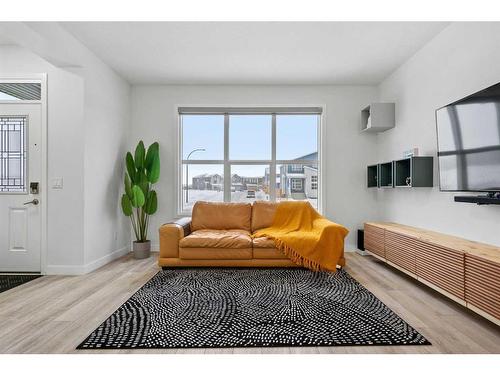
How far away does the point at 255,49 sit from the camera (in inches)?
149

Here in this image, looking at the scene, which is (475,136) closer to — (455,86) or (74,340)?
(455,86)

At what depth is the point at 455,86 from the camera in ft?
10.4

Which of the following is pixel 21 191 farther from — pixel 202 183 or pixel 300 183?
pixel 300 183

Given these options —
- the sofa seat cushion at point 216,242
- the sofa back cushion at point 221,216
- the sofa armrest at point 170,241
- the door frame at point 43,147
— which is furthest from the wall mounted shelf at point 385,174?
the door frame at point 43,147

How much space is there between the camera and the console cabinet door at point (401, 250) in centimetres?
319

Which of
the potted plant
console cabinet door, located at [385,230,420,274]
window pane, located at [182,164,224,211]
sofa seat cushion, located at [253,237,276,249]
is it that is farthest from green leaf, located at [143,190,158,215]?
console cabinet door, located at [385,230,420,274]

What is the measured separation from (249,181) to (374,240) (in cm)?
210

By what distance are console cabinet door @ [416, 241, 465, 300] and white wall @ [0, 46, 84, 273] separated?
3664mm

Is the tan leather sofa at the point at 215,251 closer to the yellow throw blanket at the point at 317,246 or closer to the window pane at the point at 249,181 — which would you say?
the yellow throw blanket at the point at 317,246

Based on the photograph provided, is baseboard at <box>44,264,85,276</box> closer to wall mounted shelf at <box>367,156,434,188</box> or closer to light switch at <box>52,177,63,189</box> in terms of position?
light switch at <box>52,177,63,189</box>

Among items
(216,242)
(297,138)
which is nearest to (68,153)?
(216,242)

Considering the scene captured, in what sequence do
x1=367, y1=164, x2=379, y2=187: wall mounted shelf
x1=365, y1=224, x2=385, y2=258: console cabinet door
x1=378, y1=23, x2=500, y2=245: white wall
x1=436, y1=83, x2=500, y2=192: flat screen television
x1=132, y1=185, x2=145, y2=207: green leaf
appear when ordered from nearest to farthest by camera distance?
x1=436, y1=83, x2=500, y2=192: flat screen television, x1=378, y1=23, x2=500, y2=245: white wall, x1=365, y1=224, x2=385, y2=258: console cabinet door, x1=132, y1=185, x2=145, y2=207: green leaf, x1=367, y1=164, x2=379, y2=187: wall mounted shelf

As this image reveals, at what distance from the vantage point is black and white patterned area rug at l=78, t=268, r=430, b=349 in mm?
2070

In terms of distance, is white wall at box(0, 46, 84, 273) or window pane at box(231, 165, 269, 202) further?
window pane at box(231, 165, 269, 202)
